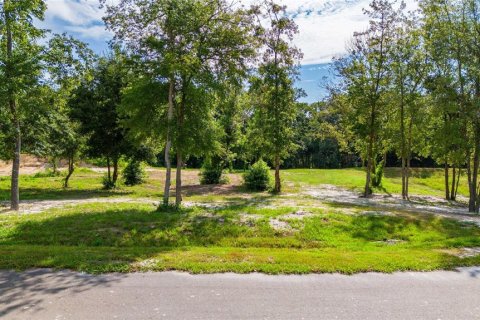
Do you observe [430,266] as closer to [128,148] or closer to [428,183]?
[128,148]

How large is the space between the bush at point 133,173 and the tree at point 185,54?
47.5ft

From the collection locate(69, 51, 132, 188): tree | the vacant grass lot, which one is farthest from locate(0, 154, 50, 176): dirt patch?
the vacant grass lot

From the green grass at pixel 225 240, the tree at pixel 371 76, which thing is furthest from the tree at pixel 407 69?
the green grass at pixel 225 240

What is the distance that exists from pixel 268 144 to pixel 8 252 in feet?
57.5

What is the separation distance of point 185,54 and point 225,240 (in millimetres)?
6681

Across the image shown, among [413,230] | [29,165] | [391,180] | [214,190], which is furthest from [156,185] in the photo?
[391,180]

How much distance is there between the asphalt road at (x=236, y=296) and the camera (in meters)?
5.63

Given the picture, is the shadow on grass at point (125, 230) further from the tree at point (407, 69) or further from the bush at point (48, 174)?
the bush at point (48, 174)

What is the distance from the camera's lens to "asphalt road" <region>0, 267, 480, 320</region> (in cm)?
563

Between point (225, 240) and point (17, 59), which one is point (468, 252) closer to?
point (225, 240)

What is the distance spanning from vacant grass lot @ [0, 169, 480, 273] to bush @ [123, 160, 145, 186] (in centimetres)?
1308

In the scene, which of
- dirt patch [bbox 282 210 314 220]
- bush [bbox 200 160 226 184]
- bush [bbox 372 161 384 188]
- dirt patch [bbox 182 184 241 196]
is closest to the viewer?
dirt patch [bbox 282 210 314 220]

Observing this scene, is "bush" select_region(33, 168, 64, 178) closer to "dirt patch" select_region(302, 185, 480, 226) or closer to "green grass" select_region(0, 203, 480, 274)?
"green grass" select_region(0, 203, 480, 274)

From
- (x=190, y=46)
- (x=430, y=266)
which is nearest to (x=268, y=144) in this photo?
(x=190, y=46)
